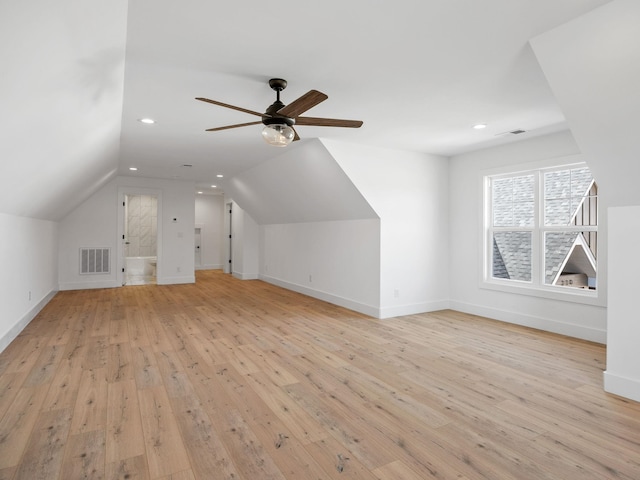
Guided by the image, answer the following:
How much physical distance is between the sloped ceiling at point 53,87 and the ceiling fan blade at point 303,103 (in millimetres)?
1097

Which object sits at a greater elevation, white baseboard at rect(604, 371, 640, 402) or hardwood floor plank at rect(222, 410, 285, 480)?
white baseboard at rect(604, 371, 640, 402)

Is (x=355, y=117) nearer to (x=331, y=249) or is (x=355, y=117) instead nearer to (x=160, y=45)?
(x=160, y=45)

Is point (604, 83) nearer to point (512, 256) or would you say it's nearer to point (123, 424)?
point (512, 256)

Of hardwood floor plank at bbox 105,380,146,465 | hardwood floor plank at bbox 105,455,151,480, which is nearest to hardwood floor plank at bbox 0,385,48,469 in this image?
hardwood floor plank at bbox 105,380,146,465

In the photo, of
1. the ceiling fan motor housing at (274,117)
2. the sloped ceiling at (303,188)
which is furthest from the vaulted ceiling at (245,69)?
the sloped ceiling at (303,188)

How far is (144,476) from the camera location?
6.07 ft

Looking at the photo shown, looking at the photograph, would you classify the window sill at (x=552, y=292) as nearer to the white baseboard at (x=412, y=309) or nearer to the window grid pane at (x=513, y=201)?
the white baseboard at (x=412, y=309)

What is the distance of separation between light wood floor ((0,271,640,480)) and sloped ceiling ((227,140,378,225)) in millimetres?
1962

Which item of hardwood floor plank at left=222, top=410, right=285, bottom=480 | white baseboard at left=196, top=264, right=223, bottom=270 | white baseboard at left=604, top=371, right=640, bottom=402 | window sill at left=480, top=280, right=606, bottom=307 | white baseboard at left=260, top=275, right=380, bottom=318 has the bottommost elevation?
hardwood floor plank at left=222, top=410, right=285, bottom=480

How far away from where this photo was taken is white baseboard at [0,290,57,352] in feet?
12.4

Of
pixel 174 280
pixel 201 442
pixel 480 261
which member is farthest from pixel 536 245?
pixel 174 280

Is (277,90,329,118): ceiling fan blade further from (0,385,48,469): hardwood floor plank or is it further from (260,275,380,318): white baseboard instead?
(260,275,380,318): white baseboard

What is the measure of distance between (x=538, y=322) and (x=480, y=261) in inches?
44.8

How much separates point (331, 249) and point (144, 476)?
16.0 feet
